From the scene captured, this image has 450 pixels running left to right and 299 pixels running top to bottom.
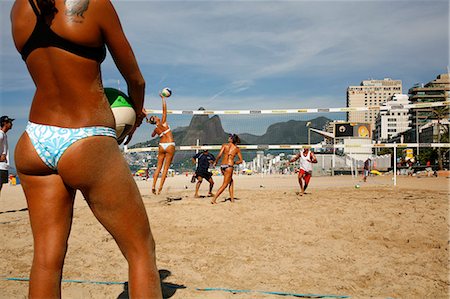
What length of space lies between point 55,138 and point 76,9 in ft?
1.88

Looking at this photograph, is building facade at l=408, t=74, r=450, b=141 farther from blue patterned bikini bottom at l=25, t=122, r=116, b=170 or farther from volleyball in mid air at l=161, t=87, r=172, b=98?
blue patterned bikini bottom at l=25, t=122, r=116, b=170

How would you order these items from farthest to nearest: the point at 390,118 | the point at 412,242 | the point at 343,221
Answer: the point at 390,118
the point at 343,221
the point at 412,242

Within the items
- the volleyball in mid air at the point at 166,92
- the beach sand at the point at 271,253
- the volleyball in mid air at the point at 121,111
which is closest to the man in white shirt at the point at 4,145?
the beach sand at the point at 271,253

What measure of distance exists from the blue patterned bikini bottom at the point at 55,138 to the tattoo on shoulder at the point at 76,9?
48 centimetres

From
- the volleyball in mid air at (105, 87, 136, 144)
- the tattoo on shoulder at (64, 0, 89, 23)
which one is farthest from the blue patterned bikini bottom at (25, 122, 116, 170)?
the tattoo on shoulder at (64, 0, 89, 23)

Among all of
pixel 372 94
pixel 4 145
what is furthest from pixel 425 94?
pixel 4 145

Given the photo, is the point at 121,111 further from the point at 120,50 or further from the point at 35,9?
the point at 35,9

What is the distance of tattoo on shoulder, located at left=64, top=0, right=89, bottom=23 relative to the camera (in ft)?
5.40

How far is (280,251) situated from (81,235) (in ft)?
8.74

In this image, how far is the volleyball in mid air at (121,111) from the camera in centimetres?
187

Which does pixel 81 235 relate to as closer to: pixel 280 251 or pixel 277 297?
pixel 280 251

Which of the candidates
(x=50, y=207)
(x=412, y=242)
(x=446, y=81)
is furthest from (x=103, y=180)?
(x=446, y=81)

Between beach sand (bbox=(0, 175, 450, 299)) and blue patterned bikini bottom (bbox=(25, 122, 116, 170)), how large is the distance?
5.36ft

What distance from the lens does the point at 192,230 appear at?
5.41 metres
